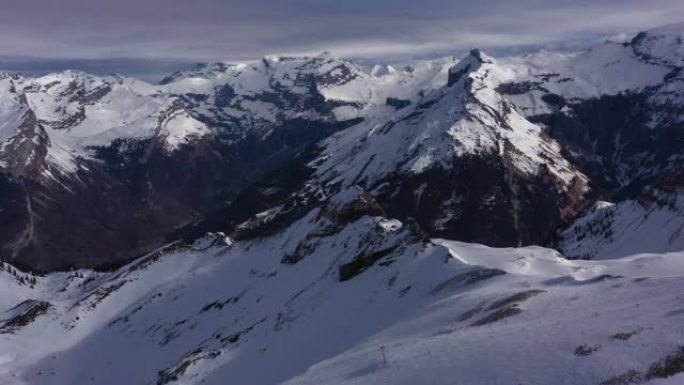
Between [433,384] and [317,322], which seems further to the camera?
[317,322]

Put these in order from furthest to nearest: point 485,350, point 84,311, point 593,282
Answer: point 84,311 < point 593,282 < point 485,350

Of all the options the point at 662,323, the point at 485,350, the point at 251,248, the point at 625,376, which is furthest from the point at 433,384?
the point at 251,248

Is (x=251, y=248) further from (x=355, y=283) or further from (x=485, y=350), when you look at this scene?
(x=485, y=350)

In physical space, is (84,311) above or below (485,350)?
below

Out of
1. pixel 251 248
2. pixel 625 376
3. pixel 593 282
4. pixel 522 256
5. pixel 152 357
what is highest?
pixel 625 376

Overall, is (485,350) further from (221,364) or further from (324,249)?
(324,249)

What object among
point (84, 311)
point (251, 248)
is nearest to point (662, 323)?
point (251, 248)

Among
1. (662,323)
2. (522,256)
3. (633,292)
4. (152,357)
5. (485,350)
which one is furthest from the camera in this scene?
(152,357)
